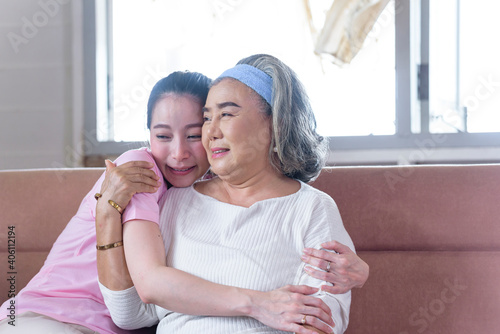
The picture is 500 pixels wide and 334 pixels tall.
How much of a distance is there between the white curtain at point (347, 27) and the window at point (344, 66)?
0.23ft

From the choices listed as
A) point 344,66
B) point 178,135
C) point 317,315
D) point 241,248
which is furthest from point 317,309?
point 344,66

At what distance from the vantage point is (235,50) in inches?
129

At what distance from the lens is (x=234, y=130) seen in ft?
5.02

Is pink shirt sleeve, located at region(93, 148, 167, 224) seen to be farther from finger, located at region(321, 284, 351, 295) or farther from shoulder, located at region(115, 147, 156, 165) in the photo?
finger, located at region(321, 284, 351, 295)

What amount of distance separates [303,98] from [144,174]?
1.65 feet

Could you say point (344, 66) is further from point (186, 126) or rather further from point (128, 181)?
point (128, 181)

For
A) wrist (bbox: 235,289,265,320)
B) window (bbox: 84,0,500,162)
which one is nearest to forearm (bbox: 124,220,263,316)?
wrist (bbox: 235,289,265,320)

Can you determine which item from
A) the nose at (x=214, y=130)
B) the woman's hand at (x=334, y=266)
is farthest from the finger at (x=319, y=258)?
the nose at (x=214, y=130)

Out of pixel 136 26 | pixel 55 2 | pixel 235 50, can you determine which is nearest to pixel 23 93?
pixel 55 2

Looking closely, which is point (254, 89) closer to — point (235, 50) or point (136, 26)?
point (235, 50)

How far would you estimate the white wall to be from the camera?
10.6 feet

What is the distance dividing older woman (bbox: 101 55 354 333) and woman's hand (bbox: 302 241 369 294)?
25mm

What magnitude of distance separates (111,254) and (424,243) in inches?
44.5

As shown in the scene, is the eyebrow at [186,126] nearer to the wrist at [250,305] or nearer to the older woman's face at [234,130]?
the older woman's face at [234,130]
